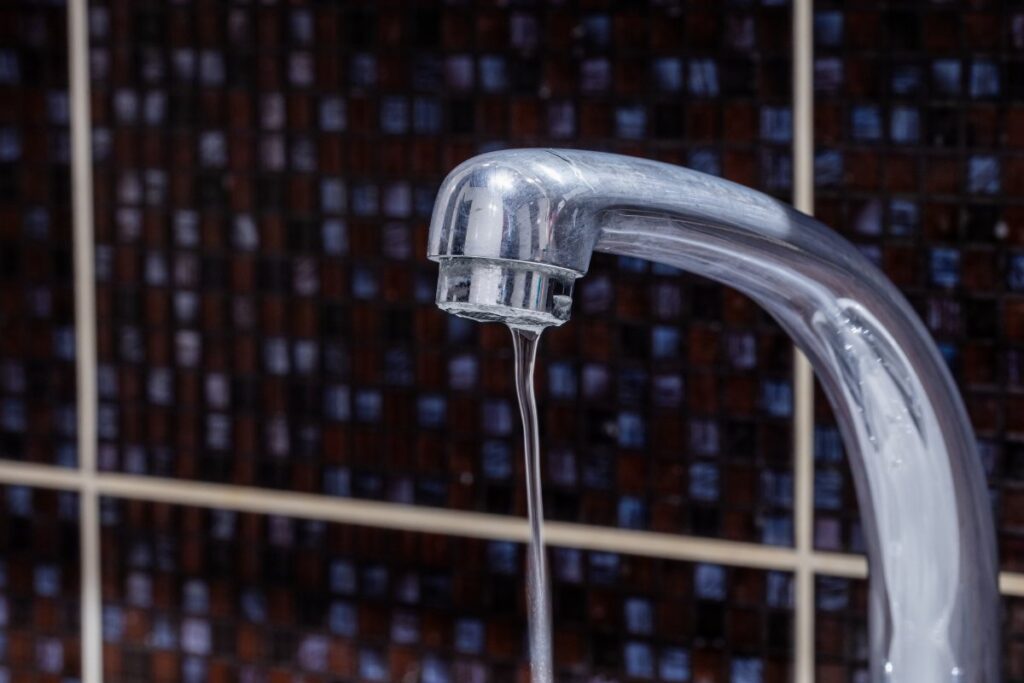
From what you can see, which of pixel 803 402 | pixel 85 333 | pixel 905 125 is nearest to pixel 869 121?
pixel 905 125

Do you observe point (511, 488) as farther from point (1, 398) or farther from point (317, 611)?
point (1, 398)

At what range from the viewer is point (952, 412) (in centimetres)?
41

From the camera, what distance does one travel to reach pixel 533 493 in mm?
366

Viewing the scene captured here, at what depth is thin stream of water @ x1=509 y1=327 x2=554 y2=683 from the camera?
350 mm

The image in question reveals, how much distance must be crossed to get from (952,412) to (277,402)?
0.33 meters

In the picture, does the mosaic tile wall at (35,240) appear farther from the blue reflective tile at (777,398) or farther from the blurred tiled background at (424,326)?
the blue reflective tile at (777,398)

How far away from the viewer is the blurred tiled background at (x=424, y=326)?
1.70 feet

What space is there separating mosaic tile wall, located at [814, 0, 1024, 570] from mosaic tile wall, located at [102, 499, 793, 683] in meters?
0.12

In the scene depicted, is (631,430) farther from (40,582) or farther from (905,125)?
(40,582)

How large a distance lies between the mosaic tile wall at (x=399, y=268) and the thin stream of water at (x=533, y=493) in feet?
0.63

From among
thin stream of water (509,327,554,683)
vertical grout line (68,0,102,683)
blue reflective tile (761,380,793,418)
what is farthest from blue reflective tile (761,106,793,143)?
vertical grout line (68,0,102,683)

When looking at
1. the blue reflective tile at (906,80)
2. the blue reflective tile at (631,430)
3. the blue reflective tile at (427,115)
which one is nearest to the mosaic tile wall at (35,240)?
the blue reflective tile at (427,115)

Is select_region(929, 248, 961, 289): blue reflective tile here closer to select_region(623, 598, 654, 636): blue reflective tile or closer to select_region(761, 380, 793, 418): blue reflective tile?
select_region(761, 380, 793, 418): blue reflective tile

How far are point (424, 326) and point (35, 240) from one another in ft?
0.70
